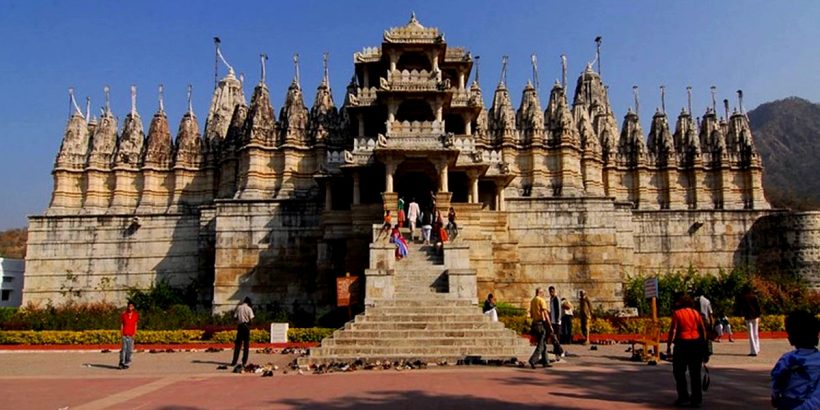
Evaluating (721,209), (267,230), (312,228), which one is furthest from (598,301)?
(267,230)

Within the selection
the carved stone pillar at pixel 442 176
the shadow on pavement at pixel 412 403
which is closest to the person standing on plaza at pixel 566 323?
the carved stone pillar at pixel 442 176

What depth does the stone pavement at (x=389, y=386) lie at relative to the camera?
10109mm

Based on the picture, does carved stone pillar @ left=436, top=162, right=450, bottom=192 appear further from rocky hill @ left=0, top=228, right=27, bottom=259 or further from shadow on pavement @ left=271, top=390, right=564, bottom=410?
rocky hill @ left=0, top=228, right=27, bottom=259

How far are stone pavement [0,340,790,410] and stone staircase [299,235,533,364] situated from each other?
156 centimetres

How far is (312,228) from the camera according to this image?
32250 millimetres

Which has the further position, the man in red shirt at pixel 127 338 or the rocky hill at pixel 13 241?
the rocky hill at pixel 13 241

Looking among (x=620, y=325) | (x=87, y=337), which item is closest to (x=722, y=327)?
(x=620, y=325)

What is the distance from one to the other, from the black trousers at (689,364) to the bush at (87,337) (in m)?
17.5

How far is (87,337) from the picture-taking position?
74.0 feet

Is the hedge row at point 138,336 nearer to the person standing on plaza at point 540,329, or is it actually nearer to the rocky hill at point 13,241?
the person standing on plaza at point 540,329

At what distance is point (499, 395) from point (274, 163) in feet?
90.3

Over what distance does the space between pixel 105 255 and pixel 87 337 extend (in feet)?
48.7

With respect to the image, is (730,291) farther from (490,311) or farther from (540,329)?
(540,329)

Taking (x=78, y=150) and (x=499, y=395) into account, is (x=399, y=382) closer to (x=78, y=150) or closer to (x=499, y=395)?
(x=499, y=395)
